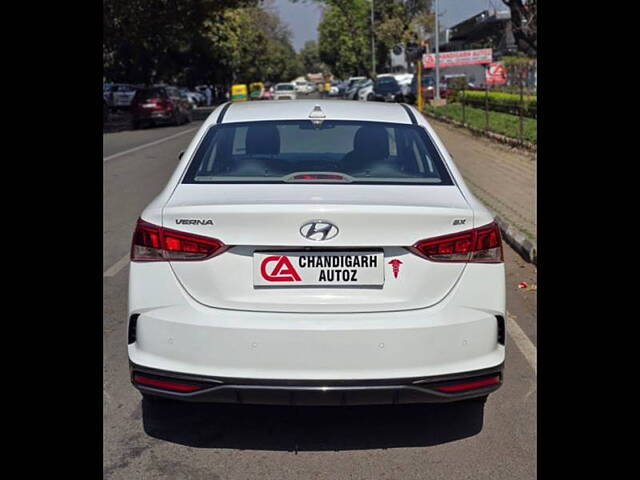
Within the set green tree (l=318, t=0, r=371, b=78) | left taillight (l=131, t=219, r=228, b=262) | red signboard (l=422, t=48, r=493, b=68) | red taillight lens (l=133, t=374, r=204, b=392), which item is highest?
green tree (l=318, t=0, r=371, b=78)

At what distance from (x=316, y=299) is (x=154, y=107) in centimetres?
3050

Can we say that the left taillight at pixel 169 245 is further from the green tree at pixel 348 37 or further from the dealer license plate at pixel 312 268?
the green tree at pixel 348 37

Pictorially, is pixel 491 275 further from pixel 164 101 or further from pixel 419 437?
pixel 164 101

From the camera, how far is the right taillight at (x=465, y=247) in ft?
12.1

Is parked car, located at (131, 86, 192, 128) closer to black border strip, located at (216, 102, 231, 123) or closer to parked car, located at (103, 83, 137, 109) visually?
parked car, located at (103, 83, 137, 109)

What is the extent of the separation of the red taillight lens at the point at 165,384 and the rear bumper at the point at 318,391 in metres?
0.01

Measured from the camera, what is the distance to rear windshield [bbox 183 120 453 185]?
4.32 m

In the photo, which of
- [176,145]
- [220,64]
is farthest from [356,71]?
[176,145]

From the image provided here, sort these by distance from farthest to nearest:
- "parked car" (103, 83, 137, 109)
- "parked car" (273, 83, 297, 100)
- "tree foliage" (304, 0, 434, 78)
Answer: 1. "parked car" (273, 83, 297, 100)
2. "tree foliage" (304, 0, 434, 78)
3. "parked car" (103, 83, 137, 109)

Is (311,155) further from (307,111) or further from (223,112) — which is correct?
(223,112)

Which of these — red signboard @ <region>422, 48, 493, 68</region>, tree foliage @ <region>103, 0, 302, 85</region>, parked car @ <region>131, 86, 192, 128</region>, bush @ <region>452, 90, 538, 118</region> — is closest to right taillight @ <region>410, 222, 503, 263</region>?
bush @ <region>452, 90, 538, 118</region>

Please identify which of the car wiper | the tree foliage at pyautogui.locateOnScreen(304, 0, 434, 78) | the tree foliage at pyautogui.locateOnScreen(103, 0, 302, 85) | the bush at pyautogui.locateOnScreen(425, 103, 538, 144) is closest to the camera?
the car wiper

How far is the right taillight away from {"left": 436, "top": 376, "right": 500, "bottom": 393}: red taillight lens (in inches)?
21.1

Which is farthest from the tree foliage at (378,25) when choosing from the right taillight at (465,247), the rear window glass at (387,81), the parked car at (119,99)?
the right taillight at (465,247)
